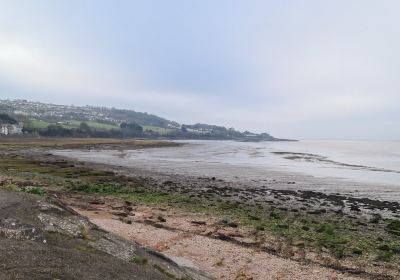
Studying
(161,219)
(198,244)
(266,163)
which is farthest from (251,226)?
(266,163)

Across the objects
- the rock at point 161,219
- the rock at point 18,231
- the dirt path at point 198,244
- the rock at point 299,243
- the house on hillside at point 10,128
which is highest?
the rock at point 18,231

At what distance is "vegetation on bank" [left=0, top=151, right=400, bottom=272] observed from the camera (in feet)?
53.1

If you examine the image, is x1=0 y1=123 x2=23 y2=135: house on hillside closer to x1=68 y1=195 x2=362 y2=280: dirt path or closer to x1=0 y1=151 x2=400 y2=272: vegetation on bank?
x1=0 y1=151 x2=400 y2=272: vegetation on bank

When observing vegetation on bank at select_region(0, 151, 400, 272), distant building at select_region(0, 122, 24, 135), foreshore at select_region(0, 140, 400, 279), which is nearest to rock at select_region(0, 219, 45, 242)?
vegetation on bank at select_region(0, 151, 400, 272)

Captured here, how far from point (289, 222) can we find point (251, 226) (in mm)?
2853

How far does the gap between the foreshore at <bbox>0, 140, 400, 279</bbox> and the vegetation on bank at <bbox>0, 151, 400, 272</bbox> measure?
0.04 m

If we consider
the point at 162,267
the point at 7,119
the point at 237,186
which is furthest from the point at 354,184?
the point at 7,119

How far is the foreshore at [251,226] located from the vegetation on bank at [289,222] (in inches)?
1.6

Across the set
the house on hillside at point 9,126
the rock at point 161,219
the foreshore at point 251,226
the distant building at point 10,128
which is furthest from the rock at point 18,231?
the distant building at point 10,128

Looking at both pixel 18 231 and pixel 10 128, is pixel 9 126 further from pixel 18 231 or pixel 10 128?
pixel 18 231

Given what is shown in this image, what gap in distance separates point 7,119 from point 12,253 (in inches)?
6241

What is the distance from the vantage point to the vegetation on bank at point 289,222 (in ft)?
53.1

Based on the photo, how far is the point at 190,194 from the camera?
101 ft

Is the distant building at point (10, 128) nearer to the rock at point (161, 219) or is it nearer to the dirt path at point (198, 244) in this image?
the dirt path at point (198, 244)
